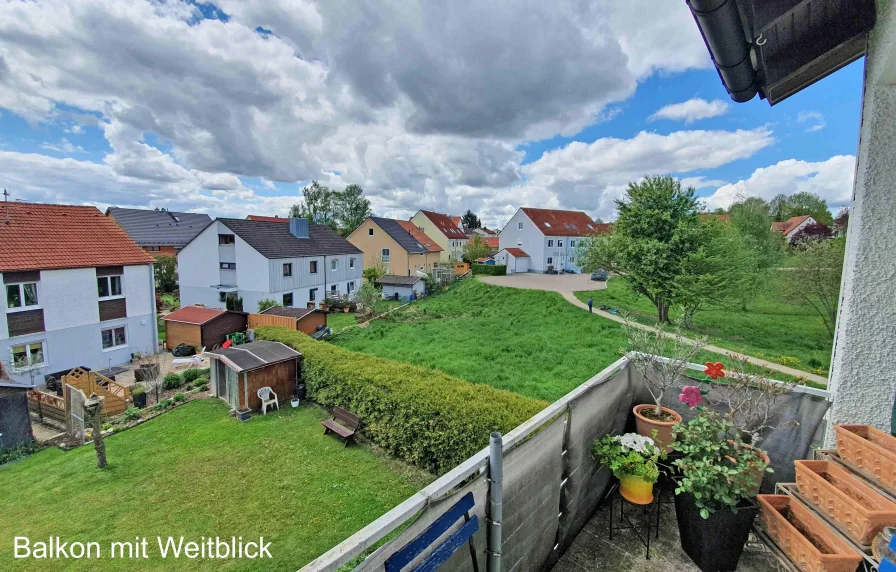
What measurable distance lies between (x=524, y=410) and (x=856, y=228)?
478cm

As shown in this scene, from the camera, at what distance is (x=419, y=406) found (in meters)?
7.93

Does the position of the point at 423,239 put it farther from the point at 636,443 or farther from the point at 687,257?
the point at 636,443

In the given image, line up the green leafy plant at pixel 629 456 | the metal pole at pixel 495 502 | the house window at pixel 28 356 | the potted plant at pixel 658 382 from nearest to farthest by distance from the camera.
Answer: the metal pole at pixel 495 502 < the green leafy plant at pixel 629 456 < the potted plant at pixel 658 382 < the house window at pixel 28 356

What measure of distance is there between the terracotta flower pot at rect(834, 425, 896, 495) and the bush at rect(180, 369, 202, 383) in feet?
56.8

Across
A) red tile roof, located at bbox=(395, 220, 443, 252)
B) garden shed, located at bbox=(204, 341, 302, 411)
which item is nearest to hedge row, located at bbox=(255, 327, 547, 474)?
garden shed, located at bbox=(204, 341, 302, 411)

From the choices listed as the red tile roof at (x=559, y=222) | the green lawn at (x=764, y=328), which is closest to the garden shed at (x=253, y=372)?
the green lawn at (x=764, y=328)

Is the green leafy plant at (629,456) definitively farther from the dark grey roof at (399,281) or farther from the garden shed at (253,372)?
the dark grey roof at (399,281)

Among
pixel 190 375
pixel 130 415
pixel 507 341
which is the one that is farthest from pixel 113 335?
pixel 507 341

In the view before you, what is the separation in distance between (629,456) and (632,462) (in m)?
0.06

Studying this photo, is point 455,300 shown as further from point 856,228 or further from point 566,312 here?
point 856,228

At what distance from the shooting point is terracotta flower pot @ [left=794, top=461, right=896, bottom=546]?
2.54 metres

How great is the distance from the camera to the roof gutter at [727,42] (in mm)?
2711

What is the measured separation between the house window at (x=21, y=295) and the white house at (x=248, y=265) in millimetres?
10314

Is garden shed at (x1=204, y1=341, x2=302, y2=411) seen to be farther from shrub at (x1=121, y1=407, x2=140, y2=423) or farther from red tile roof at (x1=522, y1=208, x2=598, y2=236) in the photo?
red tile roof at (x1=522, y1=208, x2=598, y2=236)
